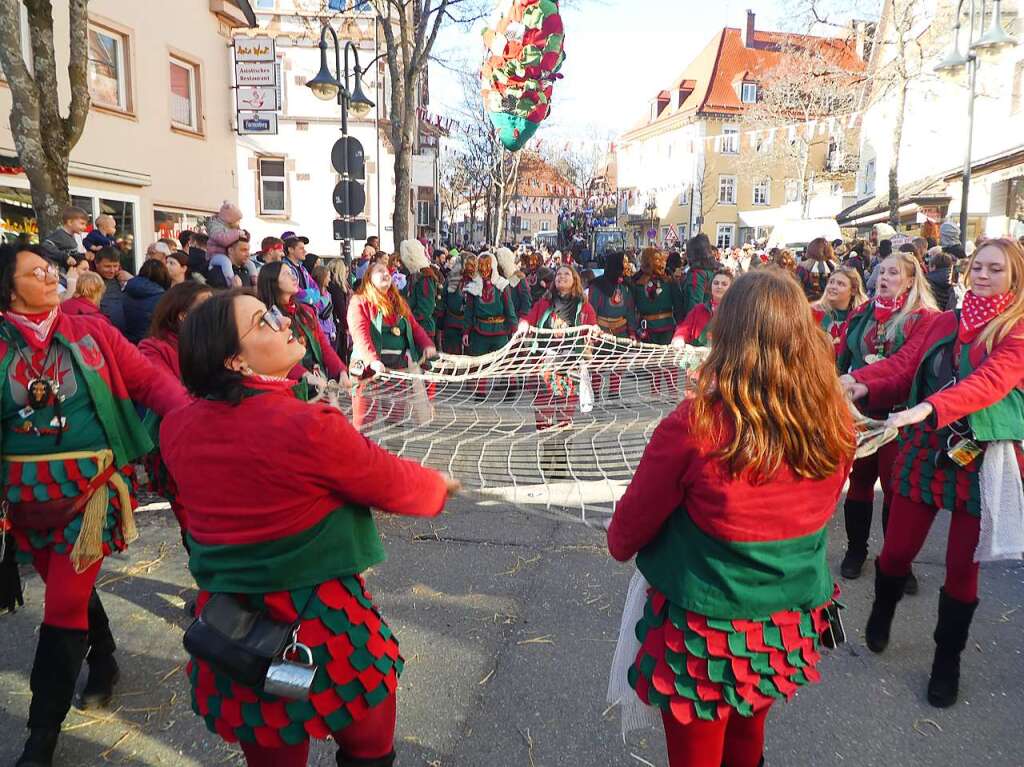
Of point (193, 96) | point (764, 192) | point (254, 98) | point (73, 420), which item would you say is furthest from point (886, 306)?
point (764, 192)

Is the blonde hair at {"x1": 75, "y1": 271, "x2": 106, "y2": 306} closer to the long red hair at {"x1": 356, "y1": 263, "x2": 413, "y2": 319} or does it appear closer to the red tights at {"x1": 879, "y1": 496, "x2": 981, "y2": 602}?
the long red hair at {"x1": 356, "y1": 263, "x2": 413, "y2": 319}

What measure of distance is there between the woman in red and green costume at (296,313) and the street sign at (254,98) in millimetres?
12487

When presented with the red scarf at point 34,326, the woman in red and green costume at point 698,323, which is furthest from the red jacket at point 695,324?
the red scarf at point 34,326

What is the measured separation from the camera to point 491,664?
3.31 m

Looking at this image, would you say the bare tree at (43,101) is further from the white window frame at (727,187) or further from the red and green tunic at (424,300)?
the white window frame at (727,187)

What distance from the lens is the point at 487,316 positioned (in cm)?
858

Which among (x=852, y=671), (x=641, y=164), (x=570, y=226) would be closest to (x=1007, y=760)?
(x=852, y=671)

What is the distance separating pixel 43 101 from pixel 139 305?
96.1 inches

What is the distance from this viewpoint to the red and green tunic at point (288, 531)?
1.75 metres

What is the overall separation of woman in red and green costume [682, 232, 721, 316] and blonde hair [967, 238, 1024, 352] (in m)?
5.09

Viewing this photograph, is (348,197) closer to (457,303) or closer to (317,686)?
(457,303)

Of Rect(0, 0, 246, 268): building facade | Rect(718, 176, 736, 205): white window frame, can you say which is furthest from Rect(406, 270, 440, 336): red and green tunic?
Rect(718, 176, 736, 205): white window frame

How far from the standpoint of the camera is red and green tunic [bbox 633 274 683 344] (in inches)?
336

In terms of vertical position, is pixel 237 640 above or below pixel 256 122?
below
